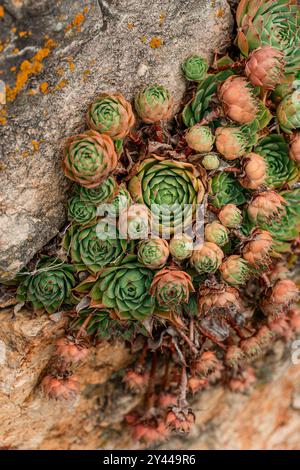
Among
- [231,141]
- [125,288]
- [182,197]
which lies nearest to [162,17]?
[231,141]

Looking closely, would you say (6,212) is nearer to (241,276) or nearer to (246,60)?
(241,276)

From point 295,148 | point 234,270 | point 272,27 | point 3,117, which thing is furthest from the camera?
point 295,148

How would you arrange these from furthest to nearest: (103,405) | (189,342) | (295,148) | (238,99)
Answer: (103,405) → (189,342) → (295,148) → (238,99)

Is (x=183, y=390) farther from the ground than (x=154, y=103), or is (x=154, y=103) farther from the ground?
(x=154, y=103)

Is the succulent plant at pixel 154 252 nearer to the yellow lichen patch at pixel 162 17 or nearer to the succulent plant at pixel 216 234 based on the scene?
the succulent plant at pixel 216 234

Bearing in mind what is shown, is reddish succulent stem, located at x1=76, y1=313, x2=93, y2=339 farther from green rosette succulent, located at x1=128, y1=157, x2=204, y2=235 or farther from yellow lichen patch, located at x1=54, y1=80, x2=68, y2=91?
yellow lichen patch, located at x1=54, y1=80, x2=68, y2=91

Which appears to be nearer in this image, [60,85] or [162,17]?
[60,85]

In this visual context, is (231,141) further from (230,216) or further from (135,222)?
(135,222)
